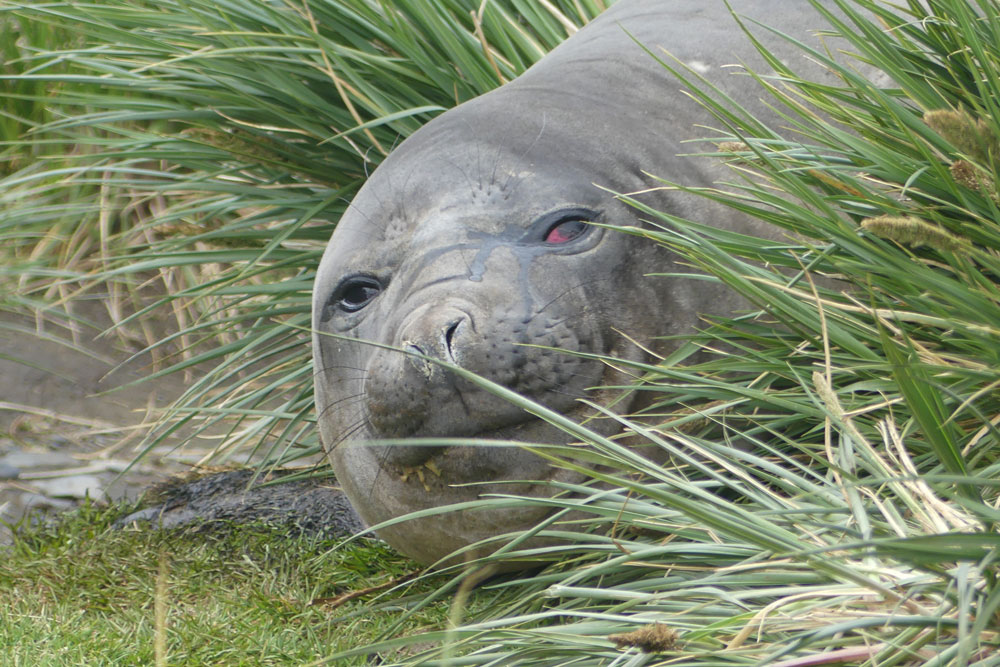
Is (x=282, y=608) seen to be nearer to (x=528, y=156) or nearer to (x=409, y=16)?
(x=528, y=156)

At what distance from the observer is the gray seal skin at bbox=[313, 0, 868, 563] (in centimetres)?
226

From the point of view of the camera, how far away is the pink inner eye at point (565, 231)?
245 centimetres

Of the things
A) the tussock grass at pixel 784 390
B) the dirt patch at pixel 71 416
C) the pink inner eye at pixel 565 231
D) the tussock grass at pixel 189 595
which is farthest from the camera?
the dirt patch at pixel 71 416

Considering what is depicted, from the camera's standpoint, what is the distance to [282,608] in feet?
9.27

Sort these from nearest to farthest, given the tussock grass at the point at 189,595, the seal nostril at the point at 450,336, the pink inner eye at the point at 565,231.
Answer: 1. the seal nostril at the point at 450,336
2. the pink inner eye at the point at 565,231
3. the tussock grass at the point at 189,595

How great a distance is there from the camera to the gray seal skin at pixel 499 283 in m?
2.26

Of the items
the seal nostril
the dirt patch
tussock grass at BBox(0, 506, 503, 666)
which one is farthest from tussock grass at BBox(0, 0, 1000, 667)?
the dirt patch

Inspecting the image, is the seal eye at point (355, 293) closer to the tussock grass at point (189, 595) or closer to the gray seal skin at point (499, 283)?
the gray seal skin at point (499, 283)

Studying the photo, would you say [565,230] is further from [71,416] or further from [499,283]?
[71,416]

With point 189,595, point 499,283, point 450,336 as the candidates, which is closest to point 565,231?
point 499,283

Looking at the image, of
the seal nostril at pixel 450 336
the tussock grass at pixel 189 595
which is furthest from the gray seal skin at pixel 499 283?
the tussock grass at pixel 189 595

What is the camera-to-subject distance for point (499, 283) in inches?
91.2

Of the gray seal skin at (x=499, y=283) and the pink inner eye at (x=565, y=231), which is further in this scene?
the pink inner eye at (x=565, y=231)

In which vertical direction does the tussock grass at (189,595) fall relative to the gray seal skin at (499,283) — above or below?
below
